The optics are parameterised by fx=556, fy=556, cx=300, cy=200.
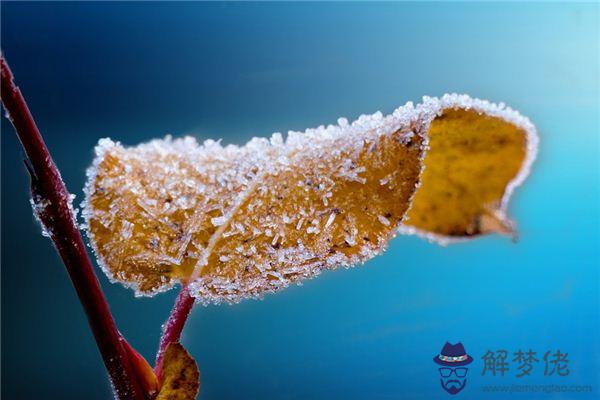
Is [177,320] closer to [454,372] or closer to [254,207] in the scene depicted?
[254,207]

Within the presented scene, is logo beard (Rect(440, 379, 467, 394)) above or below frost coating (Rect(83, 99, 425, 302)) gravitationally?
above

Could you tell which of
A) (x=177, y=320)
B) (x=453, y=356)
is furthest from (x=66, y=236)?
(x=453, y=356)

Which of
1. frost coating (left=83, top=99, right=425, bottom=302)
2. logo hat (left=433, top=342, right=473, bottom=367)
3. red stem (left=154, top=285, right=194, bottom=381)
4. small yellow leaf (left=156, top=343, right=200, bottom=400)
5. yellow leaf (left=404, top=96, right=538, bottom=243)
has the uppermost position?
logo hat (left=433, top=342, right=473, bottom=367)

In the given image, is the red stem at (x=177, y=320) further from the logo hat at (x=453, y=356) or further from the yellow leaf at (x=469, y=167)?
the logo hat at (x=453, y=356)

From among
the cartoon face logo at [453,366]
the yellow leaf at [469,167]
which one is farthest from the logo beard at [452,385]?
the yellow leaf at [469,167]

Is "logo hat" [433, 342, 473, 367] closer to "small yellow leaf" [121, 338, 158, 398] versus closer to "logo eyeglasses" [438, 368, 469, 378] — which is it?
"logo eyeglasses" [438, 368, 469, 378]

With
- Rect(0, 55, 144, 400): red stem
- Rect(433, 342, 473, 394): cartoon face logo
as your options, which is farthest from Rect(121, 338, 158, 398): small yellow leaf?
Rect(433, 342, 473, 394): cartoon face logo
